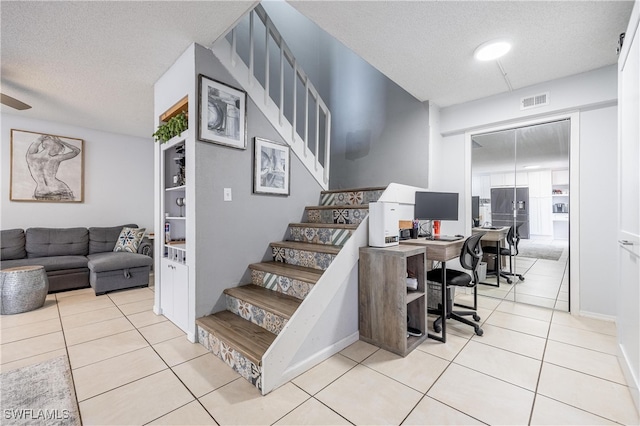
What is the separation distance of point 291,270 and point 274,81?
3125 millimetres

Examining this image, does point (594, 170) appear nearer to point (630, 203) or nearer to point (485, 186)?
point (485, 186)

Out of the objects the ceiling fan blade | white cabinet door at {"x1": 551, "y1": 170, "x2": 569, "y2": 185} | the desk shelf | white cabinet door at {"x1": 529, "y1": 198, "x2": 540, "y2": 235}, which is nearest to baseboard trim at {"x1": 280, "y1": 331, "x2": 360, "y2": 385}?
the desk shelf

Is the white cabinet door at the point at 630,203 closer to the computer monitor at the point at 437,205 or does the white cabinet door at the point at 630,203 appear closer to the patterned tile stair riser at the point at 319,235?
the computer monitor at the point at 437,205

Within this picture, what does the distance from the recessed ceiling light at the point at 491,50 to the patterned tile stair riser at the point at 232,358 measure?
129 inches

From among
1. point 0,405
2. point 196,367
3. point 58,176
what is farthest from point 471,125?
point 58,176

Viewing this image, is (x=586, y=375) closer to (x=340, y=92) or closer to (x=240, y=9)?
(x=240, y=9)

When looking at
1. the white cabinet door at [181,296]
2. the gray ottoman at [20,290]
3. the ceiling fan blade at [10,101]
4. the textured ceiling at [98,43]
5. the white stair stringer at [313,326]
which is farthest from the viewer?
the gray ottoman at [20,290]

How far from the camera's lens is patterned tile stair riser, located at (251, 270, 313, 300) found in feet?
7.69

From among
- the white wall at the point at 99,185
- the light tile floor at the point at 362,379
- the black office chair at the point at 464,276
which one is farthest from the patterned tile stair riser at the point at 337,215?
the white wall at the point at 99,185

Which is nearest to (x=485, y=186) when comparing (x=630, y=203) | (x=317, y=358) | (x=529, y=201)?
(x=529, y=201)

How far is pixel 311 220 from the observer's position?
11.3 ft

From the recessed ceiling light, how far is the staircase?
5.36ft

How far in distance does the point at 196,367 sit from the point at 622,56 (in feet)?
12.7

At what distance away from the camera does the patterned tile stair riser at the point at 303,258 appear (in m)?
2.59
